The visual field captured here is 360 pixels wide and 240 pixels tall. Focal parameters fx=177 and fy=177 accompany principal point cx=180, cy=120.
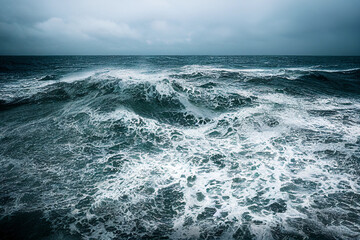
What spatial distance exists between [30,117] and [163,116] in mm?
6029

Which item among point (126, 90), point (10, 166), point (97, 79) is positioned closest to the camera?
point (10, 166)

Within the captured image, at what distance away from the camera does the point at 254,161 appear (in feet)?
15.7

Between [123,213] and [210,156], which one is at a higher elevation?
[210,156]

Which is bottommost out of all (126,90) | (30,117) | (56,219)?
(56,219)

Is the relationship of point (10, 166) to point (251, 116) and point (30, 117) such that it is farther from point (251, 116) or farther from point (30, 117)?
point (251, 116)

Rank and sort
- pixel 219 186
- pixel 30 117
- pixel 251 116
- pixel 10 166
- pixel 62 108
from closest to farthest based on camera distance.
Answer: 1. pixel 219 186
2. pixel 10 166
3. pixel 251 116
4. pixel 30 117
5. pixel 62 108

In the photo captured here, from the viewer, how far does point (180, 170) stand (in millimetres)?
4547

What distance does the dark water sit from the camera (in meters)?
3.06

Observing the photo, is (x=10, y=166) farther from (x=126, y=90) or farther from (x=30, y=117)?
(x=126, y=90)

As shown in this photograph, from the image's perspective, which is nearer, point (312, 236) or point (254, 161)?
point (312, 236)

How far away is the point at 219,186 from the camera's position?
13.1 feet

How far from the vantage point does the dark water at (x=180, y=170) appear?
306 centimetres

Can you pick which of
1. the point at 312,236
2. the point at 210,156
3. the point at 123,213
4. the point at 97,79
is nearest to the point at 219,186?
the point at 210,156

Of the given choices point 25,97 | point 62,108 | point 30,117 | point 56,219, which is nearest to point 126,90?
point 62,108
